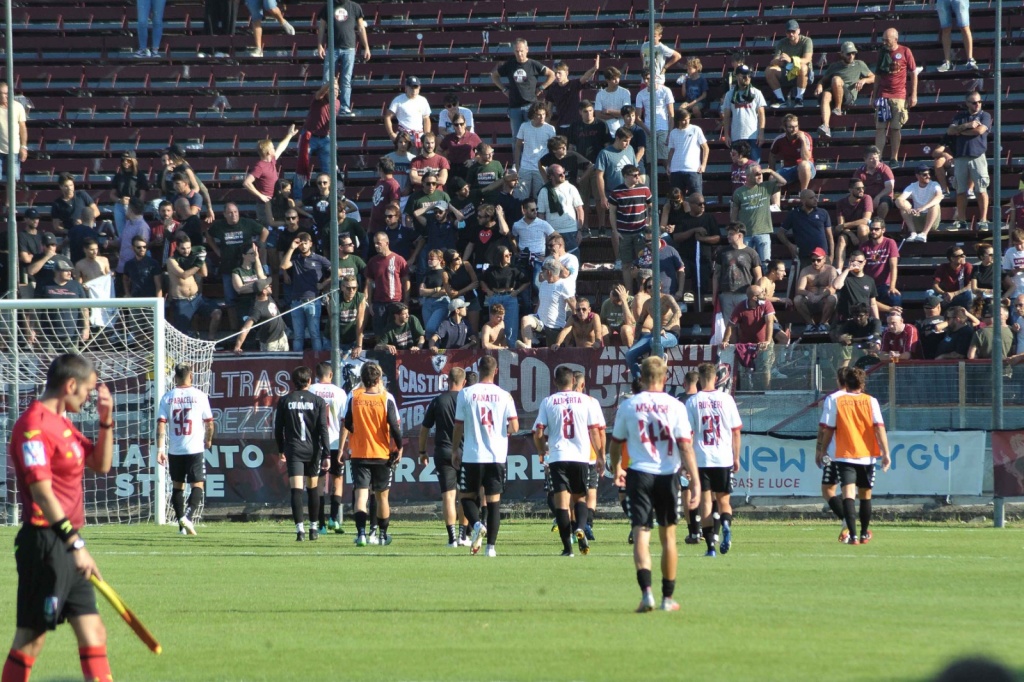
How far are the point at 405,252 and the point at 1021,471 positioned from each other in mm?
10327

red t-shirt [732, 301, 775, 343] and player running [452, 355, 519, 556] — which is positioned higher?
red t-shirt [732, 301, 775, 343]

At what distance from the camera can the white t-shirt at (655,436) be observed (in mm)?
11289

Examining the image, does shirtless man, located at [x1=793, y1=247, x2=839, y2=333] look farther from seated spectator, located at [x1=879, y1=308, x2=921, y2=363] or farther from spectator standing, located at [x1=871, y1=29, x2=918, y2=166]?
spectator standing, located at [x1=871, y1=29, x2=918, y2=166]

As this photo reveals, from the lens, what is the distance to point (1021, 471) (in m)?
19.8

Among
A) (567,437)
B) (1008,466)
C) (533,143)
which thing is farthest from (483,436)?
(533,143)

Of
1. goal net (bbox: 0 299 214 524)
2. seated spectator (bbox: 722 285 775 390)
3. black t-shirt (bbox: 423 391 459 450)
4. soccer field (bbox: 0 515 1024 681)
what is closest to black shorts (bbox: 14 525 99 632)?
soccer field (bbox: 0 515 1024 681)

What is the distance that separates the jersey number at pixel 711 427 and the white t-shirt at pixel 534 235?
8.06 m

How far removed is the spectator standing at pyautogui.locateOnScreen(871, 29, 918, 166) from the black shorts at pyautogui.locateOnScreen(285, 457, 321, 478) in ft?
43.2

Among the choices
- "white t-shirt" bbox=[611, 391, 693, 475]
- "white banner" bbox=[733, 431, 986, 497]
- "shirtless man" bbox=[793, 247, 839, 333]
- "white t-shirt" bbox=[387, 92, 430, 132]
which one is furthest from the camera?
"white t-shirt" bbox=[387, 92, 430, 132]

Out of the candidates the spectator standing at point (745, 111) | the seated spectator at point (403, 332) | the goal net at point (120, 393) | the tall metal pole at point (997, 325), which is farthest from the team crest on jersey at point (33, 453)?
the spectator standing at point (745, 111)

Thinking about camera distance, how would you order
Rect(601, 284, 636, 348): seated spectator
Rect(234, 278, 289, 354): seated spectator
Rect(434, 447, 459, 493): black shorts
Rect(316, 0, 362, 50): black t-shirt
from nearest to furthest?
Rect(434, 447, 459, 493): black shorts
Rect(601, 284, 636, 348): seated spectator
Rect(234, 278, 289, 354): seated spectator
Rect(316, 0, 362, 50): black t-shirt

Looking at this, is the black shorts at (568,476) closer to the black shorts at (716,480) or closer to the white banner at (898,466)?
the black shorts at (716,480)

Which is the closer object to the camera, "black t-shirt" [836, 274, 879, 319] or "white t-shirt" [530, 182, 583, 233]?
"black t-shirt" [836, 274, 879, 319]

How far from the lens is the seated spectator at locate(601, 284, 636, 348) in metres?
22.0
